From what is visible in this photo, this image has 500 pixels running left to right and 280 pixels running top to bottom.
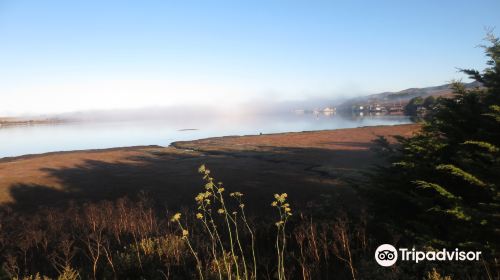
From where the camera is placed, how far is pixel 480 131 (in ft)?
34.3

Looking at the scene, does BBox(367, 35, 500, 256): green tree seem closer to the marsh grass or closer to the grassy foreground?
the marsh grass

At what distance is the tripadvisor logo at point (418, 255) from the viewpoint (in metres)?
9.62

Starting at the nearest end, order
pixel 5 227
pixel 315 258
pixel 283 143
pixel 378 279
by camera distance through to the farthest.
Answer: pixel 378 279 → pixel 315 258 → pixel 5 227 → pixel 283 143

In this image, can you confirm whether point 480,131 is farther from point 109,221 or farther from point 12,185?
point 12,185

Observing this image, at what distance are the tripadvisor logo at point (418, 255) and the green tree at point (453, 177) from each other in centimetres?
31

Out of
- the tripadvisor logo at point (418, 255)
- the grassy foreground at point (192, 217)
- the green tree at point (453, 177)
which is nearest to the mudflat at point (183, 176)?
the grassy foreground at point (192, 217)

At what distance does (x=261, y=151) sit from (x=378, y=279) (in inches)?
1736

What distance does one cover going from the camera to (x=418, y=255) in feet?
33.6

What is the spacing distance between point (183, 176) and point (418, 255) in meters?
26.8

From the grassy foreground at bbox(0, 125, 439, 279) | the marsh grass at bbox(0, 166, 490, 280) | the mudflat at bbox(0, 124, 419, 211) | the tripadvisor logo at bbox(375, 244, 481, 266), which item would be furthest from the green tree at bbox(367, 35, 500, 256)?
the mudflat at bbox(0, 124, 419, 211)

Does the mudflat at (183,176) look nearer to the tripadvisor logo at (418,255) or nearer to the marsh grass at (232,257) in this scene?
the marsh grass at (232,257)

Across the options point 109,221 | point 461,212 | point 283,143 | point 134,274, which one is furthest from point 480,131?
point 283,143

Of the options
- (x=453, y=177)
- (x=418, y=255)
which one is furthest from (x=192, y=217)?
(x=453, y=177)

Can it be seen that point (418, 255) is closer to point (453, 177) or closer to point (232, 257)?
point (453, 177)
